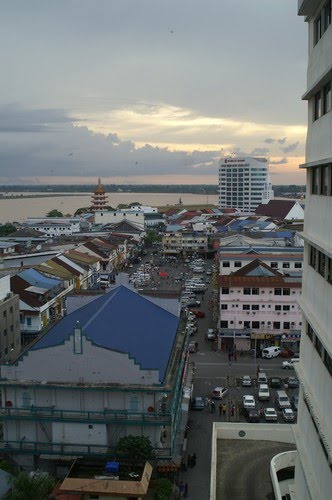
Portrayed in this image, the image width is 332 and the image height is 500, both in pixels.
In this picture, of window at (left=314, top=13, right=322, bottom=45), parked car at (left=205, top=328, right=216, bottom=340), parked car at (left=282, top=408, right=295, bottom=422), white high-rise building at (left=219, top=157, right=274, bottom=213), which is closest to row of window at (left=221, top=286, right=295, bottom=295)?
parked car at (left=205, top=328, right=216, bottom=340)

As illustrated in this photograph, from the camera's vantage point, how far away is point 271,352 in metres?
23.8

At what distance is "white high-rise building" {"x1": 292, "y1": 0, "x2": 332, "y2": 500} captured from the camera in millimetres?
6715

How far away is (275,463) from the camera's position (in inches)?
429

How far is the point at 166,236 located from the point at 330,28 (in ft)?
163

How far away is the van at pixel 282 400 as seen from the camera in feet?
59.9

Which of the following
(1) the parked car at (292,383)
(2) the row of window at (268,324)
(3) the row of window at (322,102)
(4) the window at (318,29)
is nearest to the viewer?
(3) the row of window at (322,102)

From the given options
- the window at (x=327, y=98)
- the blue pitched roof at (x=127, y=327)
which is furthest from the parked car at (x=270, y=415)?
the window at (x=327, y=98)

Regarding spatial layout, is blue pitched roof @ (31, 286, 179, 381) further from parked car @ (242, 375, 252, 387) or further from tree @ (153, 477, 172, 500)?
parked car @ (242, 375, 252, 387)

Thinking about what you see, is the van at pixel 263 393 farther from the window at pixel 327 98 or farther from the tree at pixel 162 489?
the window at pixel 327 98

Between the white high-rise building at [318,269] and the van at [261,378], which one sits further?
the van at [261,378]

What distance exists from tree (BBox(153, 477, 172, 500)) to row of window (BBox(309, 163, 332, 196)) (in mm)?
7785

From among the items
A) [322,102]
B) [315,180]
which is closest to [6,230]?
[315,180]

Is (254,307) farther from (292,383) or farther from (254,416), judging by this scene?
(254,416)

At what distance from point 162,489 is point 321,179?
819cm
